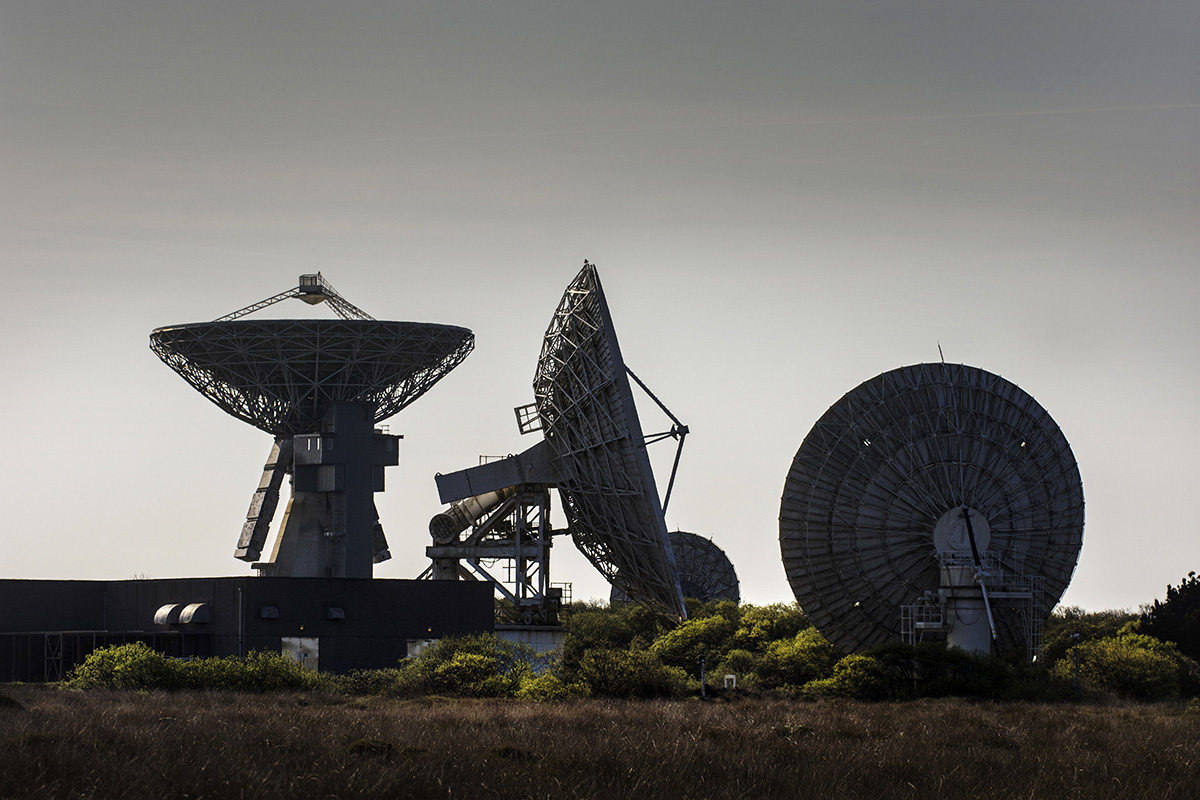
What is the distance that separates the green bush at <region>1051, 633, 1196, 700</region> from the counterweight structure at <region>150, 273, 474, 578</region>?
34.2 metres

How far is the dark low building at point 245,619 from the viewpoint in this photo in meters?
65.1

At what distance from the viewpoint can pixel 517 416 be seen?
66875 millimetres

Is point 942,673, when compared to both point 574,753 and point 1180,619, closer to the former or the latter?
point 1180,619

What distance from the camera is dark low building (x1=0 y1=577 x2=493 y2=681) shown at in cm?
6512

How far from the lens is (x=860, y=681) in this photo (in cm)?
5212

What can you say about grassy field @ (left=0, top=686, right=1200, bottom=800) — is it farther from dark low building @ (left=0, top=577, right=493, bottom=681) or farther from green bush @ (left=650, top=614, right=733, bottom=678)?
green bush @ (left=650, top=614, right=733, bottom=678)

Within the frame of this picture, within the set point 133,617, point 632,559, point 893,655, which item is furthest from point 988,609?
point 133,617

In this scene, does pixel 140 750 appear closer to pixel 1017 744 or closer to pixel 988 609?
pixel 1017 744

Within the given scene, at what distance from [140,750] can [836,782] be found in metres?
10.8

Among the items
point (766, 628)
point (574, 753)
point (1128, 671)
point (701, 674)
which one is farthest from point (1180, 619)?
point (574, 753)

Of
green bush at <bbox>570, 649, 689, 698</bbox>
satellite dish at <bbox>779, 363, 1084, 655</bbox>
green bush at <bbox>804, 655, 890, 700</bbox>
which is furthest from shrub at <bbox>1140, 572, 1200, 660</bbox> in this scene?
green bush at <bbox>570, 649, 689, 698</bbox>

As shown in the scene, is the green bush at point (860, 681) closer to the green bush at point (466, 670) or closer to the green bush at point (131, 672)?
the green bush at point (466, 670)

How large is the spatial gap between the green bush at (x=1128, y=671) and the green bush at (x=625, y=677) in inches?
594

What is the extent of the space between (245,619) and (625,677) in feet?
69.0
